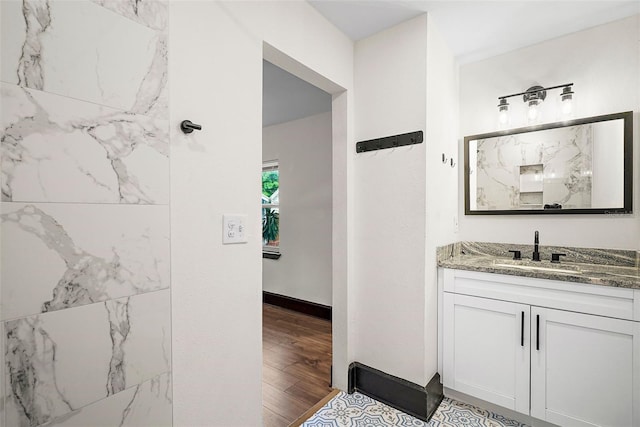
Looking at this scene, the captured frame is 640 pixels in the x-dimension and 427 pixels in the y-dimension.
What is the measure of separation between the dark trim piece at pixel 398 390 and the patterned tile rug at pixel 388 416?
0.04 m

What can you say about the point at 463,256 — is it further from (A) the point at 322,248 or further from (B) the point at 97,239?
(B) the point at 97,239

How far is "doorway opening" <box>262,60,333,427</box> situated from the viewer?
2690 millimetres

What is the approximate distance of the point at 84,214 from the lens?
916mm

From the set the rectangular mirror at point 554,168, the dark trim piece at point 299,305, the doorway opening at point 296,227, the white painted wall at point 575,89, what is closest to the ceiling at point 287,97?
the doorway opening at point 296,227

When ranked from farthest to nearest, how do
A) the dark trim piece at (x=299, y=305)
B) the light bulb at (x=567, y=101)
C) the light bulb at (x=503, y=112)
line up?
the dark trim piece at (x=299, y=305)
the light bulb at (x=503, y=112)
the light bulb at (x=567, y=101)

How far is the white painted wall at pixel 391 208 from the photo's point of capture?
1.83 meters

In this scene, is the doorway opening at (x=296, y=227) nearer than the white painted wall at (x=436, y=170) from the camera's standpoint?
No

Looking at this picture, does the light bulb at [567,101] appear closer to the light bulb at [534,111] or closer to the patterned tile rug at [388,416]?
the light bulb at [534,111]

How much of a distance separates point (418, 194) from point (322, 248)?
1.95 metres

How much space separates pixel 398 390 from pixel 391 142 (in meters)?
1.57

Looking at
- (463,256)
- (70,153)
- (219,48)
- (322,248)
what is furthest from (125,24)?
(322,248)

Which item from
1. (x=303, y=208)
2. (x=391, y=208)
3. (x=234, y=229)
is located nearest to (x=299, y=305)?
(x=303, y=208)

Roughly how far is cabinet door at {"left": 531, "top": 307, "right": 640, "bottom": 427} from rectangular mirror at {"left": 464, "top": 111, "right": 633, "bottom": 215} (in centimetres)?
79

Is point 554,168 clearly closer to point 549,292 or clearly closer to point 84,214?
point 549,292
